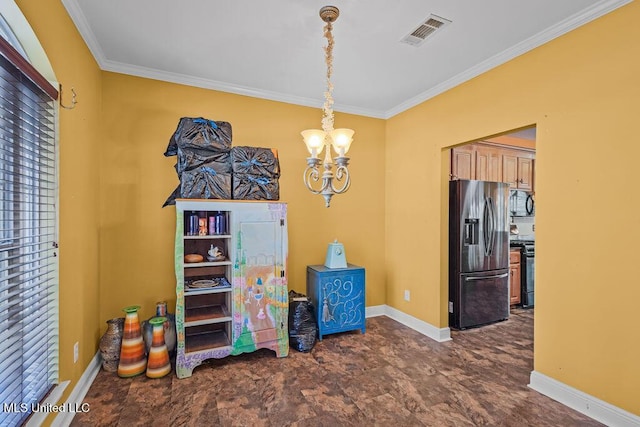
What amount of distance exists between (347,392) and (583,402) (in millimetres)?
1642

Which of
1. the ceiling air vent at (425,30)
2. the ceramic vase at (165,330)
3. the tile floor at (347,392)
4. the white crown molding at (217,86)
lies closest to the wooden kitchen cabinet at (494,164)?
the white crown molding at (217,86)

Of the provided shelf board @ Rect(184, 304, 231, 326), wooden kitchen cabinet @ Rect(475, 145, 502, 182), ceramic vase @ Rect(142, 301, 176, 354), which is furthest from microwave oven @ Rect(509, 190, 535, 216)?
ceramic vase @ Rect(142, 301, 176, 354)

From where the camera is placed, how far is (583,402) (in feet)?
7.22

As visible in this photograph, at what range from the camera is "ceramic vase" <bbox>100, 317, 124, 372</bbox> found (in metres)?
2.69

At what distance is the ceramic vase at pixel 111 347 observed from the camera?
2689 mm

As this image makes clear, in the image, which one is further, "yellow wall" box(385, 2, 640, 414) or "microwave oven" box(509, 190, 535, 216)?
"microwave oven" box(509, 190, 535, 216)

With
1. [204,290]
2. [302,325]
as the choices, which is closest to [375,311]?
Result: [302,325]

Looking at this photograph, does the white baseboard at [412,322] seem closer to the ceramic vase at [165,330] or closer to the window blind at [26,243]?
the ceramic vase at [165,330]

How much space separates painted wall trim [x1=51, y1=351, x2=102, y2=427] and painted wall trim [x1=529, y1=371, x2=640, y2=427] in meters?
3.33

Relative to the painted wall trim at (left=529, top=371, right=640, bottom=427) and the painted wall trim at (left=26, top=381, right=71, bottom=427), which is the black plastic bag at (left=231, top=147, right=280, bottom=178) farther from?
the painted wall trim at (left=529, top=371, right=640, bottom=427)

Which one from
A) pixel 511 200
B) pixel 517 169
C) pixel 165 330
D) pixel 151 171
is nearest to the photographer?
pixel 165 330

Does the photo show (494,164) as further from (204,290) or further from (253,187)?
(204,290)

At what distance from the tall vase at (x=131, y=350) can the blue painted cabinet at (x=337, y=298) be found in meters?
1.70

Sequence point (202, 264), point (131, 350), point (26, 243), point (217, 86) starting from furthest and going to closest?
point (217, 86), point (202, 264), point (131, 350), point (26, 243)
